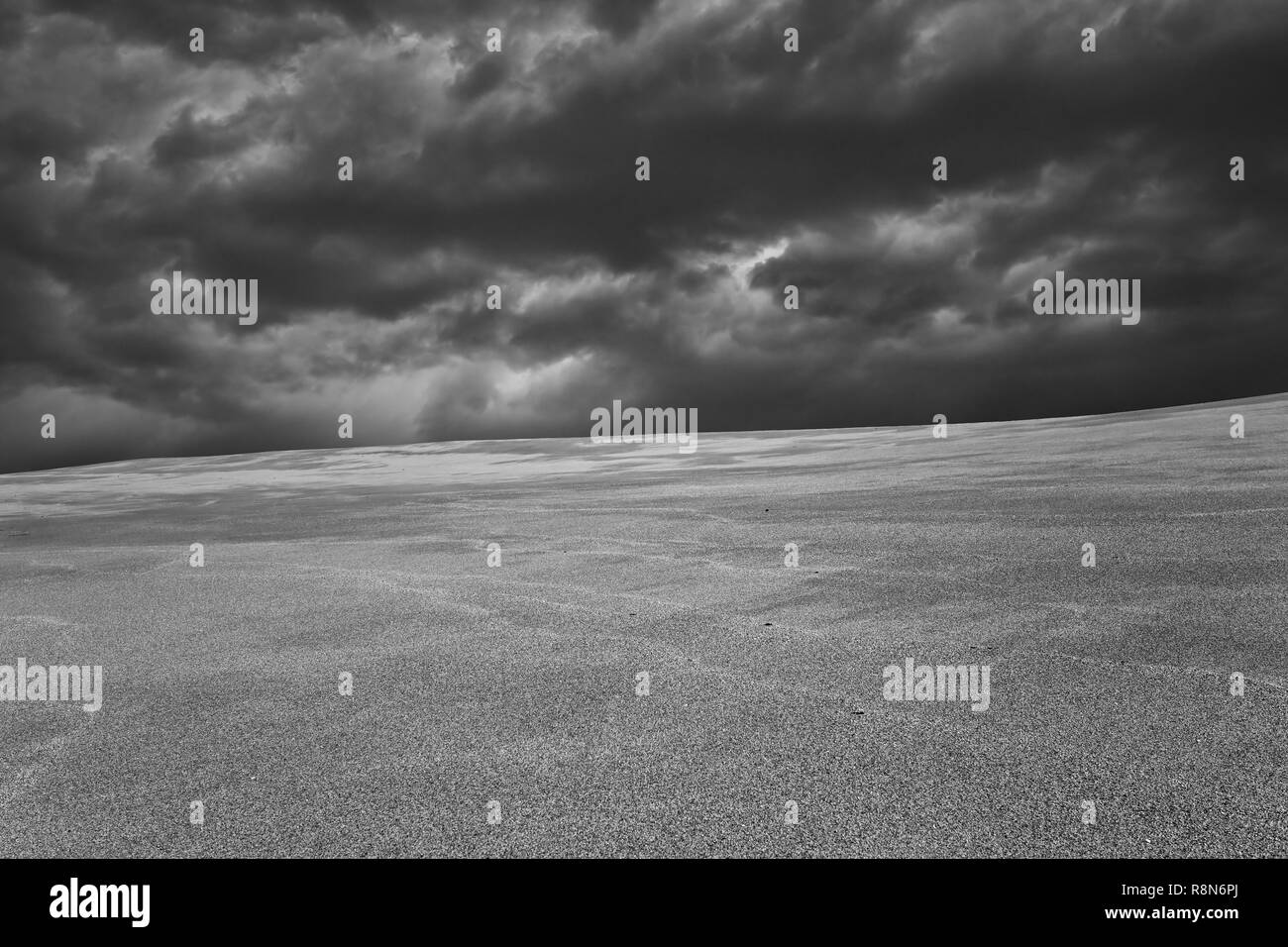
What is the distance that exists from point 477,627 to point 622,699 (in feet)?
8.09

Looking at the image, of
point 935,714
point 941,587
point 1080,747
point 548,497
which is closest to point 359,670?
point 935,714

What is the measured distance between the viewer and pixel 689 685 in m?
5.32

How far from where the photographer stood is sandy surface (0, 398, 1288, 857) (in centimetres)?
352

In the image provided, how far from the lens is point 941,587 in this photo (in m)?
7.68

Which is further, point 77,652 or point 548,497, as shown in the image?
point 548,497

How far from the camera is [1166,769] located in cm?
378

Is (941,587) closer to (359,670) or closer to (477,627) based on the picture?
(477,627)

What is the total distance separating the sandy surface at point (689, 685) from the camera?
3.52 m

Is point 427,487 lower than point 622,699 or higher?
higher

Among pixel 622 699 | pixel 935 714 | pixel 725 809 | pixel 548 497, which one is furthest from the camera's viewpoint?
pixel 548 497
